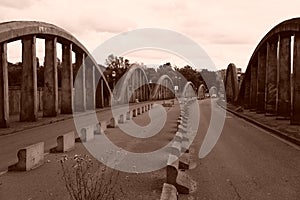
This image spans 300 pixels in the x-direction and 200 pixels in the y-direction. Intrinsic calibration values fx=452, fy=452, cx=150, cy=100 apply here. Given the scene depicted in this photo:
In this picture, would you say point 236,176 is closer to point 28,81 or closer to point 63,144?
point 63,144

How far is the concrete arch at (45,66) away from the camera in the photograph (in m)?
25.2

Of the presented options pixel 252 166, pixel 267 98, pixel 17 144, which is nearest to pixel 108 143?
pixel 17 144

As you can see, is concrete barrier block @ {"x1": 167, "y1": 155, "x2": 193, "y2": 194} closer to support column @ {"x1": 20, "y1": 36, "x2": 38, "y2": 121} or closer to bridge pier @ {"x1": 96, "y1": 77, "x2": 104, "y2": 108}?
support column @ {"x1": 20, "y1": 36, "x2": 38, "y2": 121}

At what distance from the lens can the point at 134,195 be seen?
8641 millimetres

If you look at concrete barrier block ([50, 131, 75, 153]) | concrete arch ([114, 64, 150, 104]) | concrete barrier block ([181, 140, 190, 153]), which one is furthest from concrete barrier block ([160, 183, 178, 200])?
concrete arch ([114, 64, 150, 104])

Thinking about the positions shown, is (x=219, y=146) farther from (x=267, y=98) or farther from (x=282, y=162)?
(x=267, y=98)

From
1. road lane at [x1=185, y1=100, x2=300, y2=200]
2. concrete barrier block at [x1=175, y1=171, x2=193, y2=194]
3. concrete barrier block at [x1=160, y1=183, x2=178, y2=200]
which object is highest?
concrete barrier block at [x1=160, y1=183, x2=178, y2=200]

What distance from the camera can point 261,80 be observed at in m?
40.0

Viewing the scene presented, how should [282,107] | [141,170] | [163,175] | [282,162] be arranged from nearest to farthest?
[163,175] → [141,170] → [282,162] → [282,107]

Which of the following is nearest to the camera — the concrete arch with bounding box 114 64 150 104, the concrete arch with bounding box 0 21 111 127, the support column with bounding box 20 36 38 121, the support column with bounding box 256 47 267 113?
the concrete arch with bounding box 0 21 111 127

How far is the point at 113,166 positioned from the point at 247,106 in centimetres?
3872

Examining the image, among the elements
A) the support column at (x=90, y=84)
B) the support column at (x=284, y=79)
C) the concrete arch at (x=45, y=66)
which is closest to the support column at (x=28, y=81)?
the concrete arch at (x=45, y=66)

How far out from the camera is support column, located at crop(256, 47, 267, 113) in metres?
39.5

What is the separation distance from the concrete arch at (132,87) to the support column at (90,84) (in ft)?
64.0
